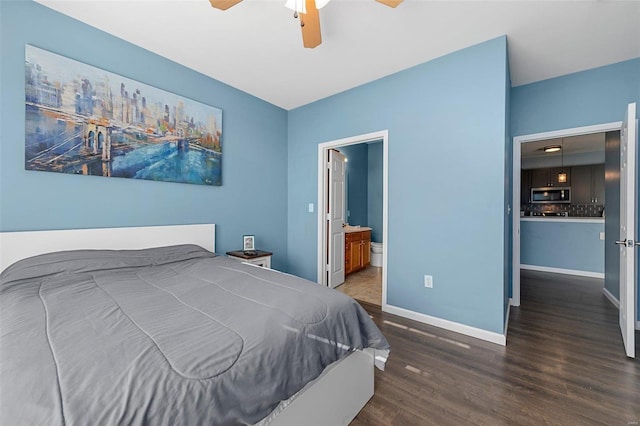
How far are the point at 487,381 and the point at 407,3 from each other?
2.70m

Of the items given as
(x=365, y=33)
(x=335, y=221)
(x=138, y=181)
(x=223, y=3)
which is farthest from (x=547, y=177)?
(x=138, y=181)

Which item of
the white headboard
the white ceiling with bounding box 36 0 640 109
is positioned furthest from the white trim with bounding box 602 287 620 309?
the white headboard

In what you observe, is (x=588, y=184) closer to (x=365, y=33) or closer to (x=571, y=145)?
(x=571, y=145)

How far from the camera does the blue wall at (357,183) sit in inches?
213

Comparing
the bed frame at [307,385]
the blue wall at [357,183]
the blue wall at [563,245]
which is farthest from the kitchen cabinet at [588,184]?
the bed frame at [307,385]

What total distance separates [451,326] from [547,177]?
6.45m

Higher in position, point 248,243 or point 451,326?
point 248,243

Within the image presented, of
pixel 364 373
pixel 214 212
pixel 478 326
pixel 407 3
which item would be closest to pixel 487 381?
pixel 478 326

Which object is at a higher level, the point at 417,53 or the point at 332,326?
the point at 417,53

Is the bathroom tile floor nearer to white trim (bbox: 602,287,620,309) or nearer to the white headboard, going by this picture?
the white headboard

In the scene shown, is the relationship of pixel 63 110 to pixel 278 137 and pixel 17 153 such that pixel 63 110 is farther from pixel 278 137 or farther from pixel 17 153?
pixel 278 137

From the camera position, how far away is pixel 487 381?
1.75 metres

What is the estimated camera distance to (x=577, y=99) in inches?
111

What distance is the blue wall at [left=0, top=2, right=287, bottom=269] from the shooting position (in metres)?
1.83
